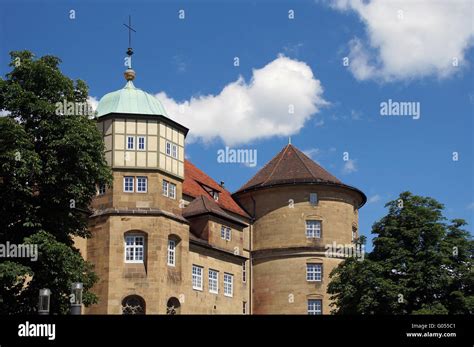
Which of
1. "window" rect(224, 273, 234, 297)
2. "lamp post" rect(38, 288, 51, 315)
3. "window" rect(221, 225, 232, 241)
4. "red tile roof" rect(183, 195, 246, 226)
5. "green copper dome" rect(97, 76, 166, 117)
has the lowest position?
"lamp post" rect(38, 288, 51, 315)

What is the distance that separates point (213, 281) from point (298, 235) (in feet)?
26.7

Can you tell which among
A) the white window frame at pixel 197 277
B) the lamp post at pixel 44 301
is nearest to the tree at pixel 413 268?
the white window frame at pixel 197 277

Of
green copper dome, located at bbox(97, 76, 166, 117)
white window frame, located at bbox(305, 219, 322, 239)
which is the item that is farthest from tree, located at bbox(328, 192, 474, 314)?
white window frame, located at bbox(305, 219, 322, 239)

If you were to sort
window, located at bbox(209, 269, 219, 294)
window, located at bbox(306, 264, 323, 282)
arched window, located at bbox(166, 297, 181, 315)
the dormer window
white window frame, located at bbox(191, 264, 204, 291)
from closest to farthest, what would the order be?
arched window, located at bbox(166, 297, 181, 315) → white window frame, located at bbox(191, 264, 204, 291) → window, located at bbox(209, 269, 219, 294) → window, located at bbox(306, 264, 323, 282) → the dormer window

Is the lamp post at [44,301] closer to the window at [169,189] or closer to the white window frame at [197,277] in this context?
the window at [169,189]

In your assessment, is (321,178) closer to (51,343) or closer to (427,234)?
(427,234)

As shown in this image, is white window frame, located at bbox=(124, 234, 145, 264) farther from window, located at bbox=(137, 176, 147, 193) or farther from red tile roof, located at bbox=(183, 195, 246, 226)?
red tile roof, located at bbox=(183, 195, 246, 226)

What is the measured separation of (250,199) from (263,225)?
2.37 metres

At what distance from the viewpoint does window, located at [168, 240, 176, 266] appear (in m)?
44.2

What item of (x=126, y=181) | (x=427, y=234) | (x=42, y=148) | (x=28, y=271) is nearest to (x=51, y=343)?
(x=28, y=271)

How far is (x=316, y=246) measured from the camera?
178 feet

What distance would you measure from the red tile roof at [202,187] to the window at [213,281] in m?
5.21

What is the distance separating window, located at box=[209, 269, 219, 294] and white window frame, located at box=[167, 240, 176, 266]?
4765 mm

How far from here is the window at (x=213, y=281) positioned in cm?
4868
